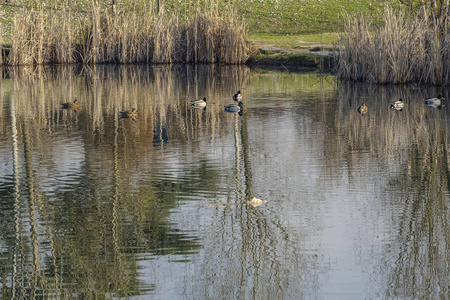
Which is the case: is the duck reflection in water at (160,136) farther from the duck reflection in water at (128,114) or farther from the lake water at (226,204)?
the duck reflection in water at (128,114)


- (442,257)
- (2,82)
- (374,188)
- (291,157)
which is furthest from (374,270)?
(2,82)

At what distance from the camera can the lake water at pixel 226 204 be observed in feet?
21.7

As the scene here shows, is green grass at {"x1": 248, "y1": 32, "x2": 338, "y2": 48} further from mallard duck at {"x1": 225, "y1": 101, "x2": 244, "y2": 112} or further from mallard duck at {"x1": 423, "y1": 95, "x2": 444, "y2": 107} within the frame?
mallard duck at {"x1": 225, "y1": 101, "x2": 244, "y2": 112}

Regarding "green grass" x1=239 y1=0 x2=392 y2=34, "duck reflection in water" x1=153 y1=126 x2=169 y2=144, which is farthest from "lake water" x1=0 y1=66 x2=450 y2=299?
"green grass" x1=239 y1=0 x2=392 y2=34

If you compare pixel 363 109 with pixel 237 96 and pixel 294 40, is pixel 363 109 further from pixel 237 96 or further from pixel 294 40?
pixel 294 40

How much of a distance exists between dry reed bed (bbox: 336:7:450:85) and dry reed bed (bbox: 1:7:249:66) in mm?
8693

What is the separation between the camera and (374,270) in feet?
22.3

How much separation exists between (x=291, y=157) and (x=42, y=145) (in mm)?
4607

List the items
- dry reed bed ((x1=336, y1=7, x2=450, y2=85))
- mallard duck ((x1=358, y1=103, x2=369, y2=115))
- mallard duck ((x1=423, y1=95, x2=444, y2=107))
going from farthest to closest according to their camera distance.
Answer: dry reed bed ((x1=336, y1=7, x2=450, y2=85)), mallard duck ((x1=423, y1=95, x2=444, y2=107)), mallard duck ((x1=358, y1=103, x2=369, y2=115))

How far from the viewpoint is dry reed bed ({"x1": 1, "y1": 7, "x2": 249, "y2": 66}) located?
3059cm

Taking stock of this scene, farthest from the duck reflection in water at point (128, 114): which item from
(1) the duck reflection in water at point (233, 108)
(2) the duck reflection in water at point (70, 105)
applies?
(1) the duck reflection in water at point (233, 108)

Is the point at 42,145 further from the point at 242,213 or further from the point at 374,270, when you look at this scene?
the point at 374,270

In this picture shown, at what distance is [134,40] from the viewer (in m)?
31.8

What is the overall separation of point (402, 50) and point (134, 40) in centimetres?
1412
